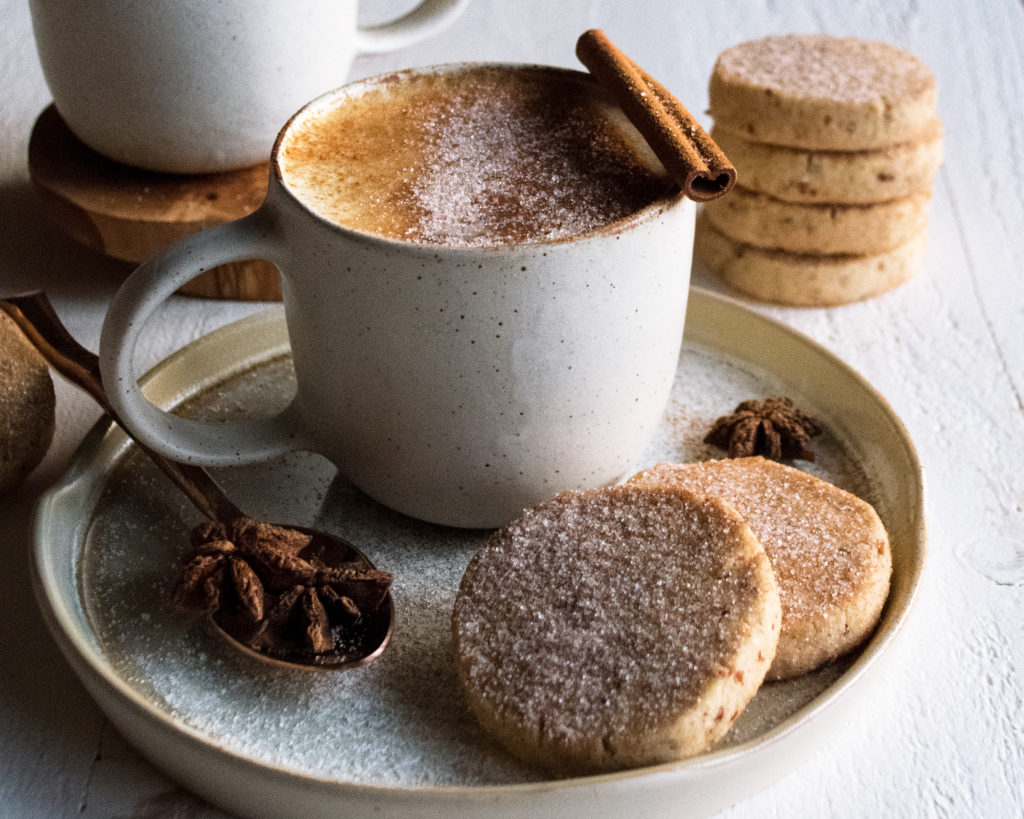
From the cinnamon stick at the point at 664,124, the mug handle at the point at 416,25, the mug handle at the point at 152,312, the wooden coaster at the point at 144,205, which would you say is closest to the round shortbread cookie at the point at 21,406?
the mug handle at the point at 152,312

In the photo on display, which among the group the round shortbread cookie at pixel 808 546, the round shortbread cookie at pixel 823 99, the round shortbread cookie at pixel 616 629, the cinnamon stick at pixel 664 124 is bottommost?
the round shortbread cookie at pixel 808 546

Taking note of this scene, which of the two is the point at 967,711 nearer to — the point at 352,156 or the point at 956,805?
the point at 956,805

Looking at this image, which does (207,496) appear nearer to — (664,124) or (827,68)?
(664,124)

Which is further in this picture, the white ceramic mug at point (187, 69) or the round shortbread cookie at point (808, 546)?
the white ceramic mug at point (187, 69)

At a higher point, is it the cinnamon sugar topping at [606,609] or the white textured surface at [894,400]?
the cinnamon sugar topping at [606,609]

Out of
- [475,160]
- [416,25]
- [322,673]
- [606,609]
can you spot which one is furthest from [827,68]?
[322,673]

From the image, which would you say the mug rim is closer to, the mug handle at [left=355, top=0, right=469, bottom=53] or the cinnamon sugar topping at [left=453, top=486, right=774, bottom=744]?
the cinnamon sugar topping at [left=453, top=486, right=774, bottom=744]

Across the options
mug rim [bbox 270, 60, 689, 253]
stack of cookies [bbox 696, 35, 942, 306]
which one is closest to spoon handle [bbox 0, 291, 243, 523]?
mug rim [bbox 270, 60, 689, 253]

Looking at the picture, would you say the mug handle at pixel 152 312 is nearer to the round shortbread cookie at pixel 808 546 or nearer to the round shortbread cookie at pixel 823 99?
the round shortbread cookie at pixel 808 546
